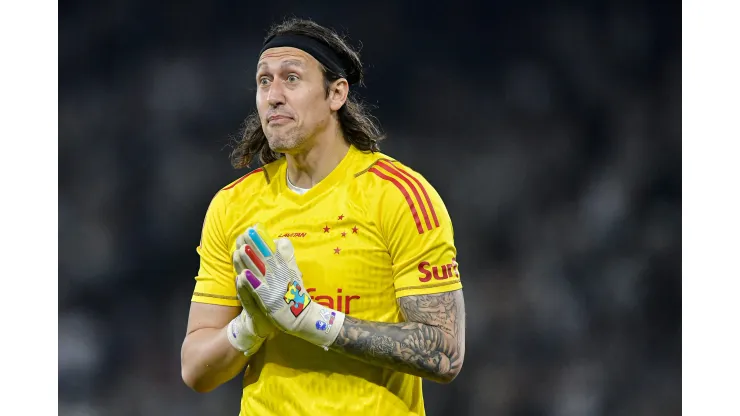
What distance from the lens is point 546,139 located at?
13.0 ft

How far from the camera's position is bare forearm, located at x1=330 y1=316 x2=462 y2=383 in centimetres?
210

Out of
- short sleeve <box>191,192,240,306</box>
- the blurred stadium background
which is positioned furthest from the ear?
the blurred stadium background

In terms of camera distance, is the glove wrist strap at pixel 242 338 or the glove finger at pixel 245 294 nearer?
the glove finger at pixel 245 294

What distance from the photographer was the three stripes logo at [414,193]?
222 centimetres

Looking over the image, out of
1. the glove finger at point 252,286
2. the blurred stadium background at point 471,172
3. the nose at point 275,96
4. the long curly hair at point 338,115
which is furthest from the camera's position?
the blurred stadium background at point 471,172

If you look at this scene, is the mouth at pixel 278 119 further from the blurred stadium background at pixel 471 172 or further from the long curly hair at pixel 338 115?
the blurred stadium background at pixel 471 172

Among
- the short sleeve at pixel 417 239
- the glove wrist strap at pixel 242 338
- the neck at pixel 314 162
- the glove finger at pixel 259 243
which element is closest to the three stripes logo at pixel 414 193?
the short sleeve at pixel 417 239

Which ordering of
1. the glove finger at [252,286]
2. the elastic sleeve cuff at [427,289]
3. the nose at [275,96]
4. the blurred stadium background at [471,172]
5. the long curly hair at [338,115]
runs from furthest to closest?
the blurred stadium background at [471,172], the long curly hair at [338,115], the nose at [275,96], the elastic sleeve cuff at [427,289], the glove finger at [252,286]

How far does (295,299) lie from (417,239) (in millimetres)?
359

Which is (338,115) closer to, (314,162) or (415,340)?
(314,162)

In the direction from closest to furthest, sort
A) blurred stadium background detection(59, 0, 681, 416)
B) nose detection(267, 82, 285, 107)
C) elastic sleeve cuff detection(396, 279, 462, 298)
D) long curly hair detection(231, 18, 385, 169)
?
elastic sleeve cuff detection(396, 279, 462, 298) < nose detection(267, 82, 285, 107) < long curly hair detection(231, 18, 385, 169) < blurred stadium background detection(59, 0, 681, 416)

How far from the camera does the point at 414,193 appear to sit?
2256 mm

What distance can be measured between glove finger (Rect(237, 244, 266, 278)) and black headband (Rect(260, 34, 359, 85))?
0.63m

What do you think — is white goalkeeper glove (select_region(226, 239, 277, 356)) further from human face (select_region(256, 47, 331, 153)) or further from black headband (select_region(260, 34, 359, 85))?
black headband (select_region(260, 34, 359, 85))
